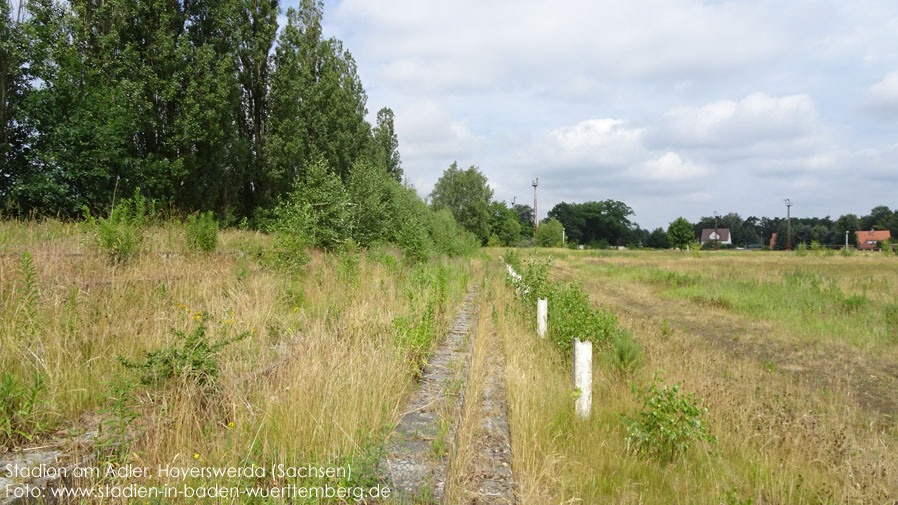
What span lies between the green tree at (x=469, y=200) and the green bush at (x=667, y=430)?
57593 millimetres

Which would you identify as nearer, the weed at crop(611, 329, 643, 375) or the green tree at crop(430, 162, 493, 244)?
the weed at crop(611, 329, 643, 375)

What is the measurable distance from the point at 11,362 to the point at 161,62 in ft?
57.2

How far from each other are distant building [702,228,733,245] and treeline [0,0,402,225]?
140 metres

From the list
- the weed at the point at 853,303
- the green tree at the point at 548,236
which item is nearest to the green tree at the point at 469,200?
the green tree at the point at 548,236

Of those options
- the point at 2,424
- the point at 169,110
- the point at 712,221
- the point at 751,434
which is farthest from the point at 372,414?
the point at 712,221

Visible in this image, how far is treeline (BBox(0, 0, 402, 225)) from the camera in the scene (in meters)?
13.2

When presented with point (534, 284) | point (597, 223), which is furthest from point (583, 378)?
point (597, 223)

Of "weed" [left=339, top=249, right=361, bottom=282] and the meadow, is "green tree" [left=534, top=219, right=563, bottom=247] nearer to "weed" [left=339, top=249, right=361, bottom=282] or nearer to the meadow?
the meadow

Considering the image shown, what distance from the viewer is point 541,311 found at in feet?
24.4

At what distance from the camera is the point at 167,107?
17.2m

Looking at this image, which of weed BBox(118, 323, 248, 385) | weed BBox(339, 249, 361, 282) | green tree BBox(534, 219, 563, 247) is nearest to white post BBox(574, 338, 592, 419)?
weed BBox(118, 323, 248, 385)

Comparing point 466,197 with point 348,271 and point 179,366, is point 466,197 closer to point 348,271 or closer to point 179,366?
point 348,271

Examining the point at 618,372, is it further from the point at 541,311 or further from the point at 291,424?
the point at 291,424

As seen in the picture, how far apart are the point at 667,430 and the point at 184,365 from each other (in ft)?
12.0
